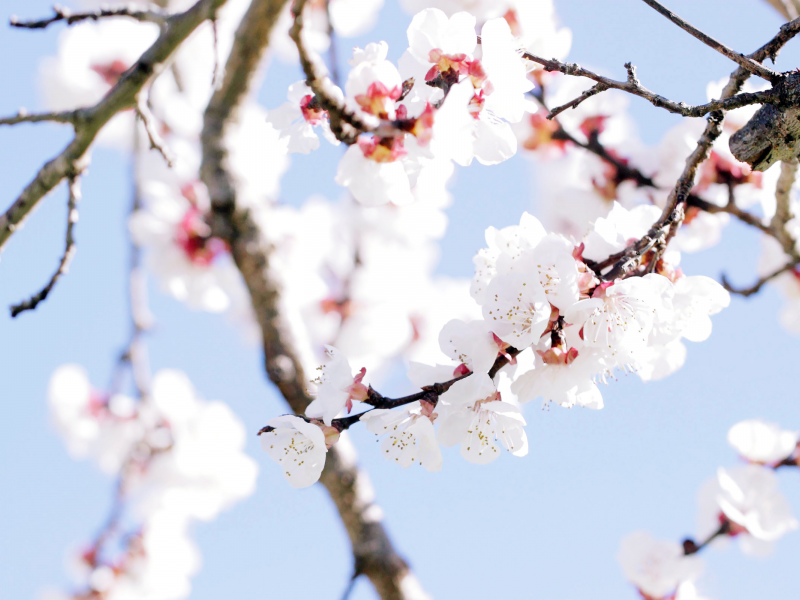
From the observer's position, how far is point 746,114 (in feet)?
4.79

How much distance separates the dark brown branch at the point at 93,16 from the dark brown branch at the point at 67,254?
0.24 meters

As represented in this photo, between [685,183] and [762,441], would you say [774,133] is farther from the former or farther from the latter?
[762,441]

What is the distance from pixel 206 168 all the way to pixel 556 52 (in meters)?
1.03

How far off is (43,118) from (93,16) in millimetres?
204

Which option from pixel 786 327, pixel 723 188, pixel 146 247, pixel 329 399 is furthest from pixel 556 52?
pixel 146 247

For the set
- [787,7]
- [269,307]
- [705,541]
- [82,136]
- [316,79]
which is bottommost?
[705,541]

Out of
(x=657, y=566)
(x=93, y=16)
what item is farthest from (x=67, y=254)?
(x=657, y=566)

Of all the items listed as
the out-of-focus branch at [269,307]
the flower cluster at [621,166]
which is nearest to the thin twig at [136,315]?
the out-of-focus branch at [269,307]

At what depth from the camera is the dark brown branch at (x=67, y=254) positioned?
3.19ft

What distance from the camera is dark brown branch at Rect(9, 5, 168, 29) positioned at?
976 mm

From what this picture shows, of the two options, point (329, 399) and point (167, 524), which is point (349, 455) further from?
point (167, 524)

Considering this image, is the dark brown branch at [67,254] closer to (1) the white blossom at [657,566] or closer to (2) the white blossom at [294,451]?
(2) the white blossom at [294,451]

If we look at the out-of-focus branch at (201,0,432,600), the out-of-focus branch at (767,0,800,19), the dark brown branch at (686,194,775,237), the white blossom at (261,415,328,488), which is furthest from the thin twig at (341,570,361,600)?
the out-of-focus branch at (767,0,800,19)

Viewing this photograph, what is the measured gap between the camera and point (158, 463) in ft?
9.15
